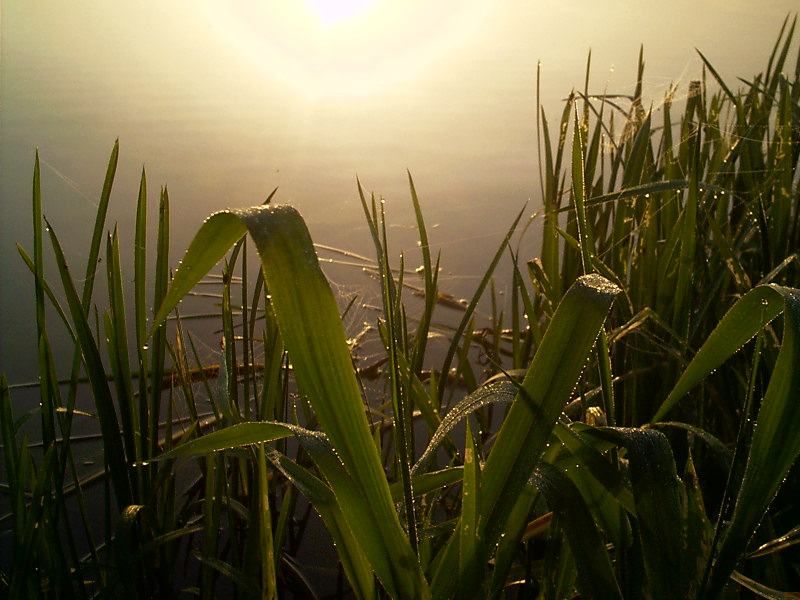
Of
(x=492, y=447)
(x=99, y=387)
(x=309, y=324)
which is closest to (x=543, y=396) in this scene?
(x=492, y=447)

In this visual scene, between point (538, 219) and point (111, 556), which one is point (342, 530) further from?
point (538, 219)

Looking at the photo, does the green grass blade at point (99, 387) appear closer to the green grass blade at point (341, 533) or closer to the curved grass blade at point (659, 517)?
the green grass blade at point (341, 533)

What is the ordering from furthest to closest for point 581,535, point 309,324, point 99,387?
point 99,387 → point 581,535 → point 309,324

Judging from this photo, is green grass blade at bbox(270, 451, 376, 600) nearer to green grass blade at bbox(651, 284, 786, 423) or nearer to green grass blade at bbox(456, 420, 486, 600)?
green grass blade at bbox(456, 420, 486, 600)

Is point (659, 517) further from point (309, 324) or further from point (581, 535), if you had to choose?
point (309, 324)

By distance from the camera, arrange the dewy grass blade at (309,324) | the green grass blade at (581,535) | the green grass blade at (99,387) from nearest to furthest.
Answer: the dewy grass blade at (309,324) < the green grass blade at (581,535) < the green grass blade at (99,387)

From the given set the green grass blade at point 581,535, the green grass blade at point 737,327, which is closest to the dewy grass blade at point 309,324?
the green grass blade at point 581,535

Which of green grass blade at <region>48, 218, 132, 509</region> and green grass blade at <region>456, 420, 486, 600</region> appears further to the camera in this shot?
green grass blade at <region>48, 218, 132, 509</region>

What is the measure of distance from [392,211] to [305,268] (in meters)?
1.61

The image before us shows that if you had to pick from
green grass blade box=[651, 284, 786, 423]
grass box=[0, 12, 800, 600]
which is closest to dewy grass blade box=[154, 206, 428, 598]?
grass box=[0, 12, 800, 600]

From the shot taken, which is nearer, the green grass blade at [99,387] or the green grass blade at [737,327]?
the green grass blade at [737,327]

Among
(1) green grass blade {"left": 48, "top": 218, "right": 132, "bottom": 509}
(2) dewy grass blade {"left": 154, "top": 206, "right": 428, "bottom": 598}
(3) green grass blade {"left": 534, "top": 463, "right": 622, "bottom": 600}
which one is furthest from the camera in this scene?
(1) green grass blade {"left": 48, "top": 218, "right": 132, "bottom": 509}

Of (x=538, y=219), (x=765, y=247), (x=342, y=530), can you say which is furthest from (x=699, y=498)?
(x=538, y=219)

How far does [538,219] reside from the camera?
1773 millimetres
